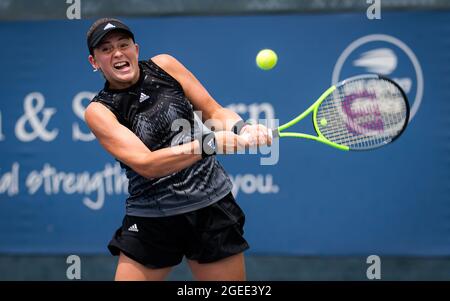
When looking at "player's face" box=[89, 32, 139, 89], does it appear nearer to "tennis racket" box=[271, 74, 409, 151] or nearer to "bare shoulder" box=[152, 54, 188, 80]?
"bare shoulder" box=[152, 54, 188, 80]

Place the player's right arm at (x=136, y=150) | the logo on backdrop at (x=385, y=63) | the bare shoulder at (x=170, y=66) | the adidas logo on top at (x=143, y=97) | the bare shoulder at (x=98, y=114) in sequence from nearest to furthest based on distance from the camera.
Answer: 1. the player's right arm at (x=136, y=150)
2. the bare shoulder at (x=98, y=114)
3. the adidas logo on top at (x=143, y=97)
4. the bare shoulder at (x=170, y=66)
5. the logo on backdrop at (x=385, y=63)

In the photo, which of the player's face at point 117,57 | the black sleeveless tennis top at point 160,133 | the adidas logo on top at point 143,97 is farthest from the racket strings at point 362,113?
the player's face at point 117,57

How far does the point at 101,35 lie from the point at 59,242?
2506 millimetres

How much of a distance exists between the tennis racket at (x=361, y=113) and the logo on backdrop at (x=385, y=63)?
1.58 m

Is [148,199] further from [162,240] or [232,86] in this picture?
[232,86]

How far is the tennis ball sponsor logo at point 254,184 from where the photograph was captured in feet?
18.2

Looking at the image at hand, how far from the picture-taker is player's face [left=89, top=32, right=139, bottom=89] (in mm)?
3561

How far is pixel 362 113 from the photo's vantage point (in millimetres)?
3939

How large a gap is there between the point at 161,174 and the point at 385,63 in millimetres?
2542

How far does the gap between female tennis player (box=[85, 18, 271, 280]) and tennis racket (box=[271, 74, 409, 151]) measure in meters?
0.50

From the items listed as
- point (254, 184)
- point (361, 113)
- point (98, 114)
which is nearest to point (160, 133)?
point (98, 114)

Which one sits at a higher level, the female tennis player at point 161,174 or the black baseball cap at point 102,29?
the black baseball cap at point 102,29

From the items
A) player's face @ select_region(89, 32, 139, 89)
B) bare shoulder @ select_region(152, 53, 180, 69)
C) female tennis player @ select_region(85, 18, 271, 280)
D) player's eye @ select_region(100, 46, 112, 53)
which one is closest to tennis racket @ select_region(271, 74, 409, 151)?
female tennis player @ select_region(85, 18, 271, 280)

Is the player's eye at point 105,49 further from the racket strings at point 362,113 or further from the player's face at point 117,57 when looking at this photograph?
the racket strings at point 362,113
